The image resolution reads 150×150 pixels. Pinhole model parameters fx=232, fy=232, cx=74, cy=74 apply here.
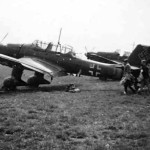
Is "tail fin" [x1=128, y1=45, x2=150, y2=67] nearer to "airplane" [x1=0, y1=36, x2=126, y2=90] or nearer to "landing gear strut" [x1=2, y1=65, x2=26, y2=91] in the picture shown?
"airplane" [x1=0, y1=36, x2=126, y2=90]

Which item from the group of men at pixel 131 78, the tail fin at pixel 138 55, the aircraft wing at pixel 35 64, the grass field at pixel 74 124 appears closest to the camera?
the grass field at pixel 74 124

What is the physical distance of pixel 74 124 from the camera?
644 cm

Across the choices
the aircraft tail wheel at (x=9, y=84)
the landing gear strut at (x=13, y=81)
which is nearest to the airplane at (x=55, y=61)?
the landing gear strut at (x=13, y=81)

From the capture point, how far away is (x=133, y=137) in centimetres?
547

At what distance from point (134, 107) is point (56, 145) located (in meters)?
4.49

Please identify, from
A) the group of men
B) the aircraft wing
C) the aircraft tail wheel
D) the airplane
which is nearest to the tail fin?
the airplane

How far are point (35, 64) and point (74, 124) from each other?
746cm

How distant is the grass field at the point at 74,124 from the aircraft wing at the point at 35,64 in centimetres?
287

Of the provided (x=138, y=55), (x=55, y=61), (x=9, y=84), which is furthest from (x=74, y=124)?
(x=138, y=55)

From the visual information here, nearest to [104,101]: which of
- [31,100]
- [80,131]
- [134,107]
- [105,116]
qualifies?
[134,107]

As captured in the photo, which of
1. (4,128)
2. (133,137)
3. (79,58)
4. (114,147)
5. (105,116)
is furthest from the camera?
(79,58)

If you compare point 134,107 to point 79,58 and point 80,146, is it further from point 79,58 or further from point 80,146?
point 79,58

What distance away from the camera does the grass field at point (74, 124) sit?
5.02 meters

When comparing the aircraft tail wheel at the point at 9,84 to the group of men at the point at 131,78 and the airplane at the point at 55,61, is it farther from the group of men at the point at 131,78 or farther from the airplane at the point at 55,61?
the group of men at the point at 131,78
